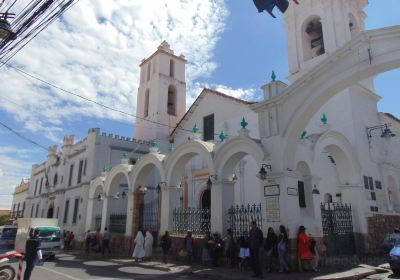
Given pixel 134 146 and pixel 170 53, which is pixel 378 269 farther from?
pixel 170 53

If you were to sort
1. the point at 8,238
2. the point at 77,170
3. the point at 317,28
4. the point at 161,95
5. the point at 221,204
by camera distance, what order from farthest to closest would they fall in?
the point at 161,95
the point at 77,170
the point at 8,238
the point at 317,28
the point at 221,204

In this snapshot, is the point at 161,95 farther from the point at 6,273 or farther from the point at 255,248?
the point at 6,273

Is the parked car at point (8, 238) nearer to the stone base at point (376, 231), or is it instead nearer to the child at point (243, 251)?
the child at point (243, 251)

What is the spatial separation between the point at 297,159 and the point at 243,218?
109 inches

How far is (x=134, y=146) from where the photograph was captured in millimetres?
24641

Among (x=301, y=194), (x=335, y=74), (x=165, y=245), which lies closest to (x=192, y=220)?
(x=165, y=245)

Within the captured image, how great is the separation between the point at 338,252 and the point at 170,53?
70.1 ft

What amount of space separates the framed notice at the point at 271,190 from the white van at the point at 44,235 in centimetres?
1058

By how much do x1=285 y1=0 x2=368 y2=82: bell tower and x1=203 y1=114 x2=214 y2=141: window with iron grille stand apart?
226 inches

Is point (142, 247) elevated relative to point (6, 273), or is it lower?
elevated

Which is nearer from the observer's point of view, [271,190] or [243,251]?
[243,251]

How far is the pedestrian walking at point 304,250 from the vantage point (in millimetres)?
9391

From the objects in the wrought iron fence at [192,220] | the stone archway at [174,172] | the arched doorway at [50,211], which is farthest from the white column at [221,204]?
the arched doorway at [50,211]

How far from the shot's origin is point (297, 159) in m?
11.2
